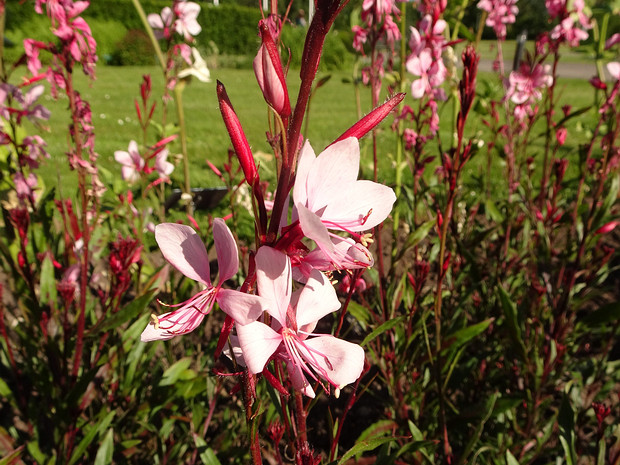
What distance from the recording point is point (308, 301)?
0.61 m

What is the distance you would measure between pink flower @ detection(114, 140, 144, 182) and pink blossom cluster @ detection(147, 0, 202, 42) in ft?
1.69

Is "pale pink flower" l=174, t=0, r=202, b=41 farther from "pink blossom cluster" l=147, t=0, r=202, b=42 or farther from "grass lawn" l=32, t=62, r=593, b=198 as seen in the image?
"grass lawn" l=32, t=62, r=593, b=198

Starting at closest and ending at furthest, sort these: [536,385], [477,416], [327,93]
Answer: [477,416]
[536,385]
[327,93]

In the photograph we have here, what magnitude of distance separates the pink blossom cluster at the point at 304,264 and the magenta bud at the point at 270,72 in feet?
0.22

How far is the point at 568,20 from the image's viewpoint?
211 cm

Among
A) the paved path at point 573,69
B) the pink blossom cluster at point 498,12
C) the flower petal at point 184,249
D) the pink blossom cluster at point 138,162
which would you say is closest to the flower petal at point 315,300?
the flower petal at point 184,249

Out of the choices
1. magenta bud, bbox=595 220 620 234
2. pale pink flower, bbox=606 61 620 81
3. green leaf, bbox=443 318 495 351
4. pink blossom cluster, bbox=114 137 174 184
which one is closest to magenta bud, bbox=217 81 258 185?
green leaf, bbox=443 318 495 351

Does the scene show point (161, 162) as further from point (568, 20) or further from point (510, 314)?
point (568, 20)

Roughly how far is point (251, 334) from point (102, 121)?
760 centimetres

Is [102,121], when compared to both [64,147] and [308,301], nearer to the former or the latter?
[64,147]

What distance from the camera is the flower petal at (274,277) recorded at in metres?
0.54

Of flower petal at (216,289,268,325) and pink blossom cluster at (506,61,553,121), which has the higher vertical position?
pink blossom cluster at (506,61,553,121)

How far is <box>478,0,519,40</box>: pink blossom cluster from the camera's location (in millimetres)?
2502

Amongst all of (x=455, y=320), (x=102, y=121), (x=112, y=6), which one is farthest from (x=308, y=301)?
(x=112, y=6)
